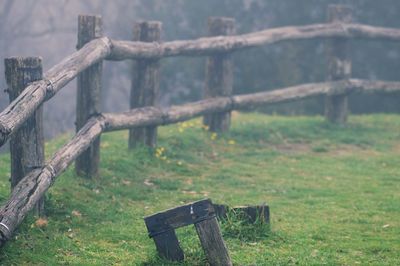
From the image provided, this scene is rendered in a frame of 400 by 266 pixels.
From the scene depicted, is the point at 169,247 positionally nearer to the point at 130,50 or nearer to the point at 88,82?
the point at 88,82

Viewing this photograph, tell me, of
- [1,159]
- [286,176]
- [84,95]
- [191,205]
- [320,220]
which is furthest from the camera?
[286,176]

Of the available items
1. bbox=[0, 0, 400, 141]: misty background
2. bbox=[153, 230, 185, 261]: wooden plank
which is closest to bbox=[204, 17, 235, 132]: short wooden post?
bbox=[0, 0, 400, 141]: misty background

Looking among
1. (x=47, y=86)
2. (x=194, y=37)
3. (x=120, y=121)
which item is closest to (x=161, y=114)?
(x=120, y=121)

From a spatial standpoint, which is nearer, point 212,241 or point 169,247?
point 212,241

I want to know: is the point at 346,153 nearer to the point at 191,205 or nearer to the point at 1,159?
the point at 1,159

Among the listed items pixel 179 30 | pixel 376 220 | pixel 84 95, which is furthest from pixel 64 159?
pixel 179 30

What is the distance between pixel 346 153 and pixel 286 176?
1.99m

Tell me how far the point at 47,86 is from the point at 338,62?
7.59 m

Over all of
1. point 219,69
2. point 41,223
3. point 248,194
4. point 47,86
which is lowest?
point 248,194

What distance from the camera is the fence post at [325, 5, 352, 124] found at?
13500 millimetres

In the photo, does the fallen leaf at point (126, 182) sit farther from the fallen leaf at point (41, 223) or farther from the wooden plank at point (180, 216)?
the wooden plank at point (180, 216)

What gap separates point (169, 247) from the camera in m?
5.98

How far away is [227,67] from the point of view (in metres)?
12.0

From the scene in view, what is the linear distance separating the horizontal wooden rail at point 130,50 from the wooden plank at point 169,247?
1323mm
